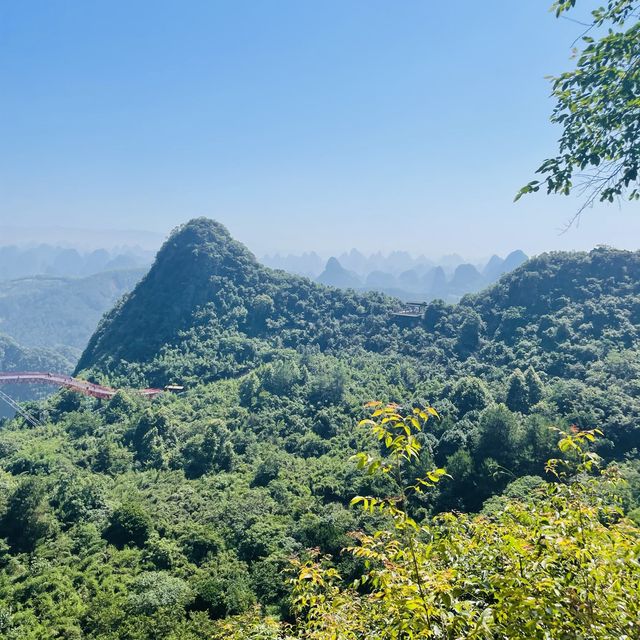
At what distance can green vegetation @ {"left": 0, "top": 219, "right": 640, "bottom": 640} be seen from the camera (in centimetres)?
349

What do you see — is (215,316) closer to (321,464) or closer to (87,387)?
(87,387)

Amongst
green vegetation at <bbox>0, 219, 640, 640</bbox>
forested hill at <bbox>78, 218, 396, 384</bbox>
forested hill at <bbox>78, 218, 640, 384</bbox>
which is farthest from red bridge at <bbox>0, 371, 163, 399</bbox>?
forested hill at <bbox>78, 218, 396, 384</bbox>

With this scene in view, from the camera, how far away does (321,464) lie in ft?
104

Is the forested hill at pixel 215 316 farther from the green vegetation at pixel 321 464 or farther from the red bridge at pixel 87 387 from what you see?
the red bridge at pixel 87 387

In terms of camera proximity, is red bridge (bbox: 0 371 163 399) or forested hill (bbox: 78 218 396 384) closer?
red bridge (bbox: 0 371 163 399)

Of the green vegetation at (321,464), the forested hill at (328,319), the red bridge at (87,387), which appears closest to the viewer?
the green vegetation at (321,464)

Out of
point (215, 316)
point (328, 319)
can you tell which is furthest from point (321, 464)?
point (215, 316)

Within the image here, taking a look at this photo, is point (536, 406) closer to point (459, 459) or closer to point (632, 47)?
point (459, 459)

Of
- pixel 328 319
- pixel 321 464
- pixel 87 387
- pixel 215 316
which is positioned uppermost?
pixel 328 319

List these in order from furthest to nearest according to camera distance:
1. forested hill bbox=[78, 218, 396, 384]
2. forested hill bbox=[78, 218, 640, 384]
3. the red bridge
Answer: forested hill bbox=[78, 218, 396, 384]
the red bridge
forested hill bbox=[78, 218, 640, 384]

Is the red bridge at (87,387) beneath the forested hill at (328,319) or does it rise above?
beneath

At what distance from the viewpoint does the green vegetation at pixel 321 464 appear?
3490 mm

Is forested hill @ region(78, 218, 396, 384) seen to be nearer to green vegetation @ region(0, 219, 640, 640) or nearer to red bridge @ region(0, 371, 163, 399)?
green vegetation @ region(0, 219, 640, 640)

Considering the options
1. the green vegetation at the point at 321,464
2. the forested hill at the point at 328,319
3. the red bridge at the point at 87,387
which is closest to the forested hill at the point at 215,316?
the forested hill at the point at 328,319
